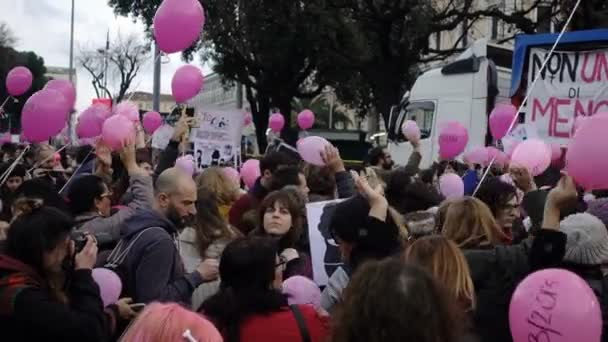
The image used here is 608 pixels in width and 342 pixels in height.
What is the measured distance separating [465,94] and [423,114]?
1507 millimetres

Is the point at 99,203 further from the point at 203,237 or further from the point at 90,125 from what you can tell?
the point at 90,125

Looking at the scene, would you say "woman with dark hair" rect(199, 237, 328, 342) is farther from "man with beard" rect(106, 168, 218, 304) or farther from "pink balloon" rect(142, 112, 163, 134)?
"pink balloon" rect(142, 112, 163, 134)

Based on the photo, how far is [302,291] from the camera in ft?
11.8

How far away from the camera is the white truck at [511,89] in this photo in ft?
20.8

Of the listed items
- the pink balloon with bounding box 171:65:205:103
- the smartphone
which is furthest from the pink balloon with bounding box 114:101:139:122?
the smartphone

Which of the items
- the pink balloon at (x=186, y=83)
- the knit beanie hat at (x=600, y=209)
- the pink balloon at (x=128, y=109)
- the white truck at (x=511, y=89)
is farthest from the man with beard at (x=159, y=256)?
the pink balloon at (x=186, y=83)

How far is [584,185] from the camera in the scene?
366 cm

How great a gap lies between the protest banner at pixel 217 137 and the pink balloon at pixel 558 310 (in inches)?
299

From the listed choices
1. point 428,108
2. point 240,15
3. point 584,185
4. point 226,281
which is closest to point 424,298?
point 226,281

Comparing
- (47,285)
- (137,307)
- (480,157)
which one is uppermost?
(480,157)

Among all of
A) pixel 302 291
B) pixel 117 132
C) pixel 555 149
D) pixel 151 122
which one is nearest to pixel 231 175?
pixel 117 132

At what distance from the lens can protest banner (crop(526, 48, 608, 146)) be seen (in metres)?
6.25

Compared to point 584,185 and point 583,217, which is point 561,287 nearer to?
point 583,217

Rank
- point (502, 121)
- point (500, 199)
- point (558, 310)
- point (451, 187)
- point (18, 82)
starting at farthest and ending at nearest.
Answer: point (18, 82)
point (502, 121)
point (451, 187)
point (500, 199)
point (558, 310)
